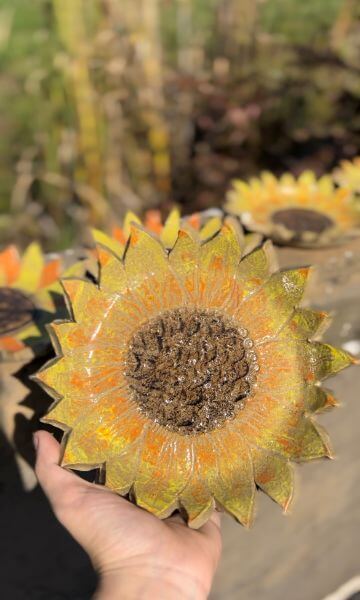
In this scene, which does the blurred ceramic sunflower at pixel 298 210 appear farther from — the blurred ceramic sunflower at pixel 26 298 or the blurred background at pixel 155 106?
the blurred background at pixel 155 106

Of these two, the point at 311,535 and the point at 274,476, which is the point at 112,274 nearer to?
the point at 274,476

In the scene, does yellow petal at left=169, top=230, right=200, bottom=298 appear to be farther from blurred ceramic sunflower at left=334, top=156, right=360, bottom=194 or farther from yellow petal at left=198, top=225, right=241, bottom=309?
blurred ceramic sunflower at left=334, top=156, right=360, bottom=194

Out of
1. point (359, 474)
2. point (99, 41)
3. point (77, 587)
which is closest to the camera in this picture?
point (77, 587)

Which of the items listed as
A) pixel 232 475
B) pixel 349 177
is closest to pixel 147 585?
pixel 232 475

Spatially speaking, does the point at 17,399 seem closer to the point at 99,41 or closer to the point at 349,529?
the point at 349,529

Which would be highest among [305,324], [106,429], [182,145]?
[182,145]

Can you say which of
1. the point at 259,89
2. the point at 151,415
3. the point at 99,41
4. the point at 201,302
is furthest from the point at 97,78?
the point at 151,415
